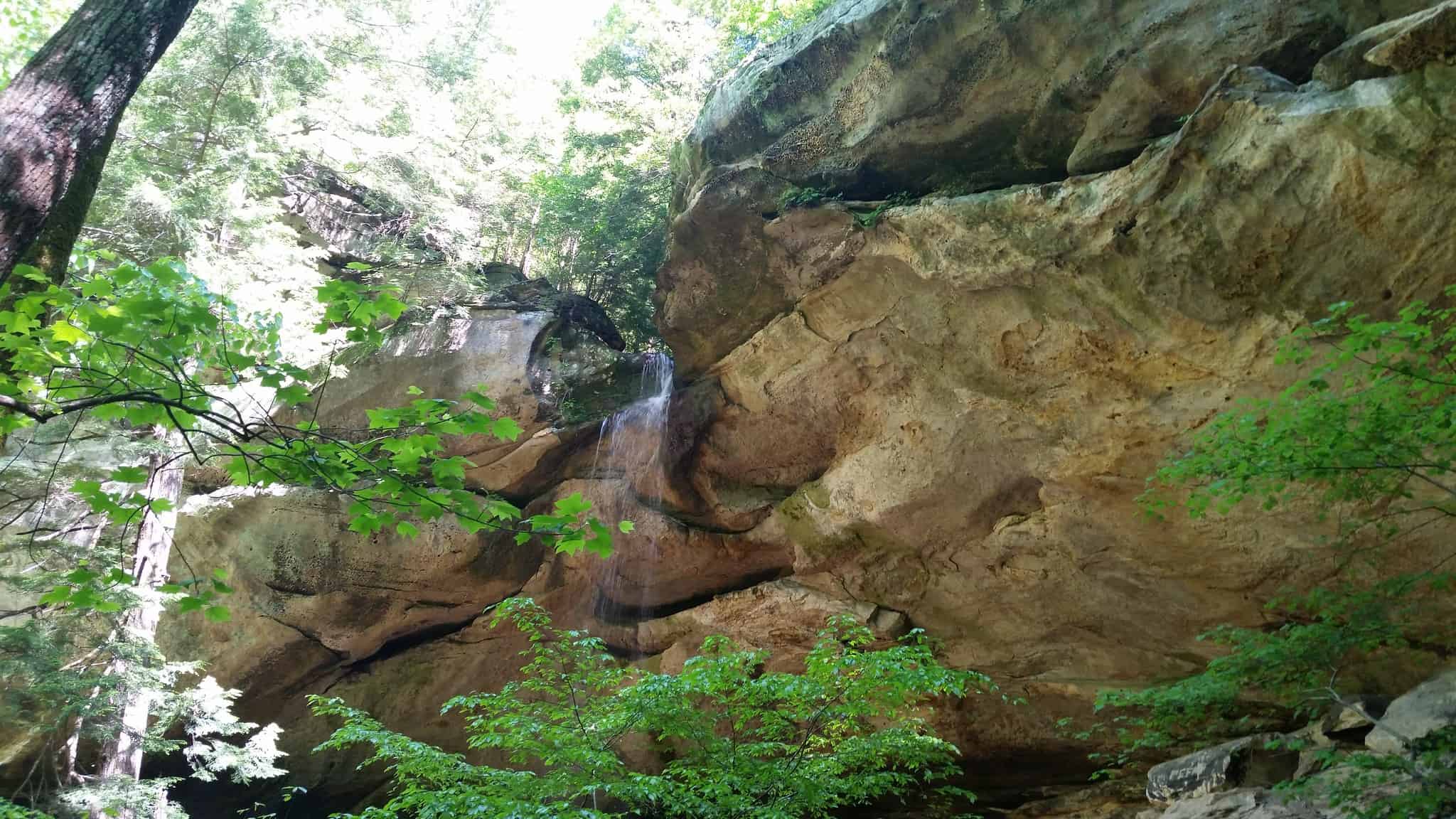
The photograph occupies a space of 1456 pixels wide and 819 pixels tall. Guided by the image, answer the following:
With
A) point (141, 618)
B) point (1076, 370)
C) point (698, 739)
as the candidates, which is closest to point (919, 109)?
point (1076, 370)

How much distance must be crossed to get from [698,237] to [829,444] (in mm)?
2983

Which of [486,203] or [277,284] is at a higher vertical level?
[486,203]

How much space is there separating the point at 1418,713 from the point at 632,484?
857cm

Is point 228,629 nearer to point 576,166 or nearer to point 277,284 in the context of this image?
point 277,284

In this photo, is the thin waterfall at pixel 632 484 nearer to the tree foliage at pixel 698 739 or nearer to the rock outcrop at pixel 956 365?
the rock outcrop at pixel 956 365

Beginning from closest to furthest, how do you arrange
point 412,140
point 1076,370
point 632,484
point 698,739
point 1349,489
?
point 1349,489 → point 698,739 → point 1076,370 → point 632,484 → point 412,140

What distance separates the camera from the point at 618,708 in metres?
5.63

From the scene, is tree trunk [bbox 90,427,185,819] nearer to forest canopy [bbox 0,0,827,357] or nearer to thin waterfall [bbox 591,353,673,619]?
forest canopy [bbox 0,0,827,357]

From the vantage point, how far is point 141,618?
9062 millimetres

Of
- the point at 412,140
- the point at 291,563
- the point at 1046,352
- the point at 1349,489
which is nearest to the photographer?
the point at 1349,489

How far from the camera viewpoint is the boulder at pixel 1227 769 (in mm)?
6934

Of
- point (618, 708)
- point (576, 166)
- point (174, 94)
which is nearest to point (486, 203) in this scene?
point (576, 166)

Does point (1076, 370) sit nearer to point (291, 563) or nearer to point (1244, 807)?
point (1244, 807)

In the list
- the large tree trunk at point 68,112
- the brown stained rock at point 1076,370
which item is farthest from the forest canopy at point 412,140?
the large tree trunk at point 68,112
